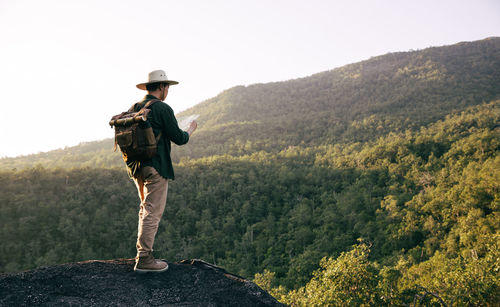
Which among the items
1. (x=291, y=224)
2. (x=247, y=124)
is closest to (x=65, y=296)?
(x=291, y=224)

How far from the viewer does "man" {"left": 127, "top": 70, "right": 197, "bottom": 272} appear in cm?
403

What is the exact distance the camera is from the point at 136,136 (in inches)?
151

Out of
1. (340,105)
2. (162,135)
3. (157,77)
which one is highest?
(157,77)

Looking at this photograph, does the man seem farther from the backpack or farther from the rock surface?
the rock surface

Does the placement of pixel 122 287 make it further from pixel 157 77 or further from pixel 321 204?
pixel 321 204

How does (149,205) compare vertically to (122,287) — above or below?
above

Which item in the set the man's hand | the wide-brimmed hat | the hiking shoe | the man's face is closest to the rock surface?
the hiking shoe

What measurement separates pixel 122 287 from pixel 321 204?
71.1m

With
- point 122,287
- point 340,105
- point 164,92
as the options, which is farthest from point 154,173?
point 340,105

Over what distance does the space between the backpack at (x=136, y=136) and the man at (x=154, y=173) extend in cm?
13

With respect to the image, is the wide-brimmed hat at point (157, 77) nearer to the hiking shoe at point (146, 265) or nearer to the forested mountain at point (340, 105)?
the hiking shoe at point (146, 265)

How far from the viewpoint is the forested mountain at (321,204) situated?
81.5 ft

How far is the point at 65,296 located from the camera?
3.58m

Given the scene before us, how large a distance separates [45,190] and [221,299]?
6803 centimetres
